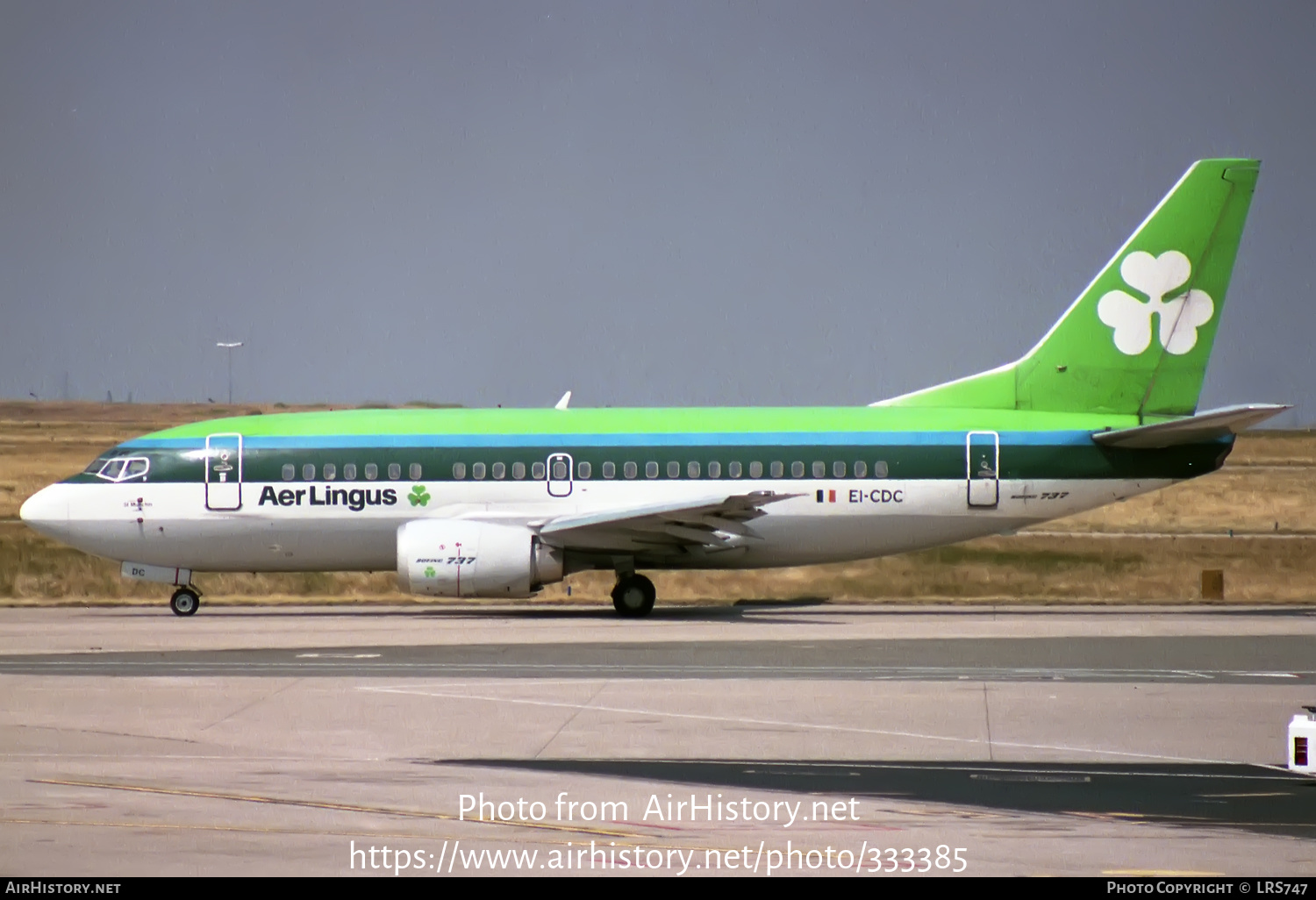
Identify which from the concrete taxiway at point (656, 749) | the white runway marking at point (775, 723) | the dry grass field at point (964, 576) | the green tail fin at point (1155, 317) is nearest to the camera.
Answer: the concrete taxiway at point (656, 749)

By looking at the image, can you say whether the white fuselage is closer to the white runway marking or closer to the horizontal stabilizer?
the horizontal stabilizer

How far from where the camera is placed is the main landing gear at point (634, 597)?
103ft

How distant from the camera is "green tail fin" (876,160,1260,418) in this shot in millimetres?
32500

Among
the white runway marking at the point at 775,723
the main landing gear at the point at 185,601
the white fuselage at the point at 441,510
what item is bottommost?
the white runway marking at the point at 775,723

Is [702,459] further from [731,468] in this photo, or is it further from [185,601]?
[185,601]

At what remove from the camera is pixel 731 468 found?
32.2 meters

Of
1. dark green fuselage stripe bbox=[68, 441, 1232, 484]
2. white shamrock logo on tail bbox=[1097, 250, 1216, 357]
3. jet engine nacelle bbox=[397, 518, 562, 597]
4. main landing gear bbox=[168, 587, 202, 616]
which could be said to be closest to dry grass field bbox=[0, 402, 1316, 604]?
main landing gear bbox=[168, 587, 202, 616]

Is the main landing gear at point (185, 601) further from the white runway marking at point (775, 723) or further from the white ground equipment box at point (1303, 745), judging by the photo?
the white ground equipment box at point (1303, 745)

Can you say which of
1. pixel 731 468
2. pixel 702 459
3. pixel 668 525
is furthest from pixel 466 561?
pixel 731 468

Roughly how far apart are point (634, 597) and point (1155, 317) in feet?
36.0

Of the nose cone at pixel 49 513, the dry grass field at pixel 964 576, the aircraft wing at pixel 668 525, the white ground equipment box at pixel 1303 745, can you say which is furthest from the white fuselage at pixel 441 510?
the white ground equipment box at pixel 1303 745

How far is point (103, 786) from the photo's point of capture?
1346 centimetres

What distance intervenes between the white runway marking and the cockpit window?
13.6 m

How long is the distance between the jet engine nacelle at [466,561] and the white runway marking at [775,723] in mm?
9845
